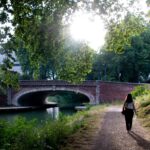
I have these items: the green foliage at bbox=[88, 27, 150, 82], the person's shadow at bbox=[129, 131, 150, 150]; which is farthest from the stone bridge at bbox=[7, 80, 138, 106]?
the person's shadow at bbox=[129, 131, 150, 150]

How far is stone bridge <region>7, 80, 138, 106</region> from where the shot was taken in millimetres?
57531

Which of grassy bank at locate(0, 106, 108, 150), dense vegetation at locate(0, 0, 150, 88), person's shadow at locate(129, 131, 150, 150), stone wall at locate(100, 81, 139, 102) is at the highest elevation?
dense vegetation at locate(0, 0, 150, 88)

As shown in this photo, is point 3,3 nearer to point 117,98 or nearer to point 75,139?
point 75,139

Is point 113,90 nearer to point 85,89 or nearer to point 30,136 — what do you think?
point 85,89

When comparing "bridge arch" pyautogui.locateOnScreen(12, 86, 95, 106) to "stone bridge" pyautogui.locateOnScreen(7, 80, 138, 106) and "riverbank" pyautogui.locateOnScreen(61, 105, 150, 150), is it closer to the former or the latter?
"stone bridge" pyautogui.locateOnScreen(7, 80, 138, 106)

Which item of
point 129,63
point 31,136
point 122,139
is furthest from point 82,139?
point 129,63

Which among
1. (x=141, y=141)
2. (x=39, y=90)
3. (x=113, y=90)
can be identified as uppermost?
(x=39, y=90)

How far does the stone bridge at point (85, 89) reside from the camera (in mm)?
57531

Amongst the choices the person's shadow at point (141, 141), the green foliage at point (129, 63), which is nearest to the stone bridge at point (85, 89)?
the green foliage at point (129, 63)

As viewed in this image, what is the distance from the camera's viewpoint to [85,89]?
5916cm

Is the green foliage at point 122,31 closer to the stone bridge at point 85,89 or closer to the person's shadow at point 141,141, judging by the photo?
the person's shadow at point 141,141

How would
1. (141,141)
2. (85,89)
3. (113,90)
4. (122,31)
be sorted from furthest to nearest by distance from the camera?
(85,89), (113,90), (122,31), (141,141)

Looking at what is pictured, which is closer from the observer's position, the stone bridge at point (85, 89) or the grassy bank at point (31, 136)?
the grassy bank at point (31, 136)

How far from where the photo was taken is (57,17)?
15023 millimetres
